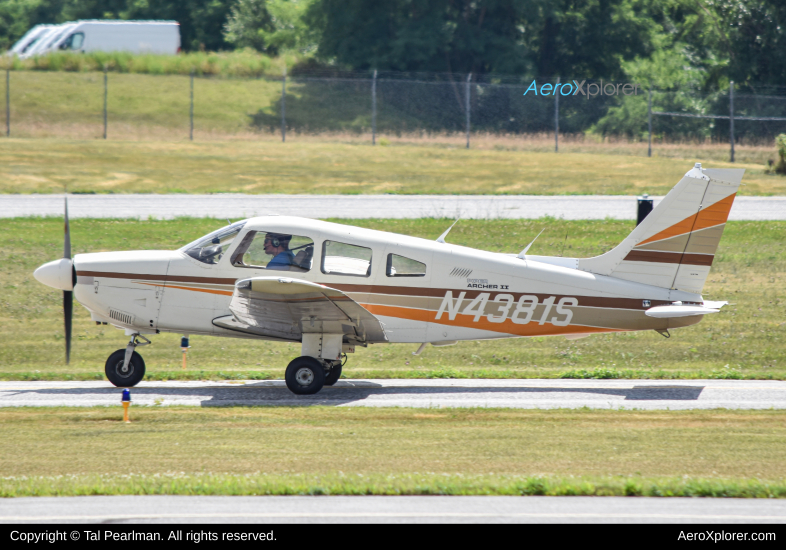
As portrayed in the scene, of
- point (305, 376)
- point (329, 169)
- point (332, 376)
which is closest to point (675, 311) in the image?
point (332, 376)

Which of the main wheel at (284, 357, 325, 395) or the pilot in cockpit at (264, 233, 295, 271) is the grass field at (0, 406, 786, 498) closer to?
the main wheel at (284, 357, 325, 395)

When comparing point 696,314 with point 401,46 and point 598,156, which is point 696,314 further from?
point 401,46

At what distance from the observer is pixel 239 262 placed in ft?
41.7

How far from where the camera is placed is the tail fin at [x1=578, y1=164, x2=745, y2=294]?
490 inches

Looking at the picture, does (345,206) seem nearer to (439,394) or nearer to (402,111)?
(439,394)

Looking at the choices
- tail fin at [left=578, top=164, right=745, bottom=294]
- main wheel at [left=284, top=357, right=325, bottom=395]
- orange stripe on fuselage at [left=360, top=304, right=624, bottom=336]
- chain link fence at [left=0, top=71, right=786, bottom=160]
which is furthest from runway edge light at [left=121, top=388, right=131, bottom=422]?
chain link fence at [left=0, top=71, right=786, bottom=160]

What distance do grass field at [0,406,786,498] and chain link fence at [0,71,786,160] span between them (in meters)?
27.8

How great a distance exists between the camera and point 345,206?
25.8m

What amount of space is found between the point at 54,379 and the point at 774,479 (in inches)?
433

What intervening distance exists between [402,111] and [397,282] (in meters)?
27.9

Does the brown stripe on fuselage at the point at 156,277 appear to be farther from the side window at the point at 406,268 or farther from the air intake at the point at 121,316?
the side window at the point at 406,268

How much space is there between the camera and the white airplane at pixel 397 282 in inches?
497

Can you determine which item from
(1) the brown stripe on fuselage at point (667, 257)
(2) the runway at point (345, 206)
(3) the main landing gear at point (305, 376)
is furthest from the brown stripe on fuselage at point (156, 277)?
(2) the runway at point (345, 206)

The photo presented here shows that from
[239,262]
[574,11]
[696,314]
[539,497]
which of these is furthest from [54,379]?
[574,11]
